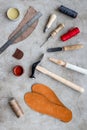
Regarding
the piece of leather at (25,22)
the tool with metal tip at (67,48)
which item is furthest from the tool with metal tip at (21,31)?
the tool with metal tip at (67,48)

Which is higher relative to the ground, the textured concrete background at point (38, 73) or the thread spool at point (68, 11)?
the thread spool at point (68, 11)

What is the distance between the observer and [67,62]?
150 cm

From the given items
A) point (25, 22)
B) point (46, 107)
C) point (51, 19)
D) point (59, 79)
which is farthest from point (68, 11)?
point (46, 107)

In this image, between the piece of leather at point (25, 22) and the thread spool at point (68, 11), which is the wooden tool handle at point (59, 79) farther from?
the thread spool at point (68, 11)

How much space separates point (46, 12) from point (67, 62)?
0.25 metres

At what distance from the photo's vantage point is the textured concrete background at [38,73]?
4.66ft

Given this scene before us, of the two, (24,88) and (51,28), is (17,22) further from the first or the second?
(24,88)

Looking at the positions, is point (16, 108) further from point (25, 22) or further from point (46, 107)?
point (25, 22)

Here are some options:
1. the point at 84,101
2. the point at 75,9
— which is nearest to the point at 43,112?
the point at 84,101

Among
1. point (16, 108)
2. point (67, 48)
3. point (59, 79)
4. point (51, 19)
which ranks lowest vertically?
point (16, 108)

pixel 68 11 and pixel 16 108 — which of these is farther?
pixel 68 11

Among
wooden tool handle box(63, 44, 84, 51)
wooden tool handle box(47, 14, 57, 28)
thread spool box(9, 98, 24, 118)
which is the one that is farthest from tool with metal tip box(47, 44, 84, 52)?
thread spool box(9, 98, 24, 118)

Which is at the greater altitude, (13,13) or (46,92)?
(13,13)

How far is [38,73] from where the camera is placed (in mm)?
1471
